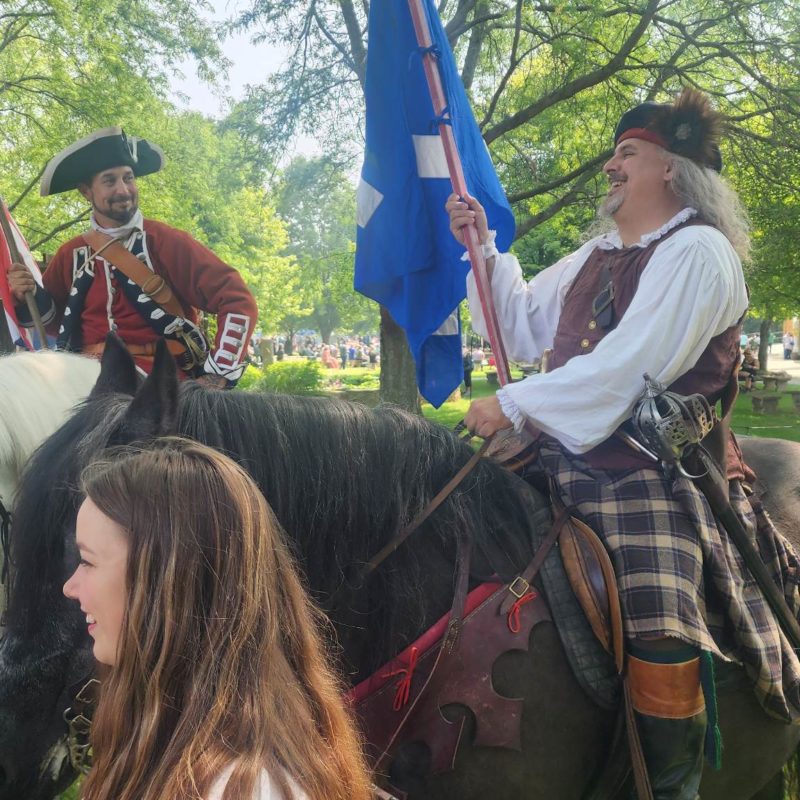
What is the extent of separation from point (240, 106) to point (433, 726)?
9.62 m

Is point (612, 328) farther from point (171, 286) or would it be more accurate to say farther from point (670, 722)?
point (171, 286)

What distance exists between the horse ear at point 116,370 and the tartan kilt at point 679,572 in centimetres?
132

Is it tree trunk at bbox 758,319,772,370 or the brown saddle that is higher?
the brown saddle

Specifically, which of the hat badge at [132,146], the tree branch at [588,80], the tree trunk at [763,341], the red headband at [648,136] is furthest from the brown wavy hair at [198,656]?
the tree trunk at [763,341]

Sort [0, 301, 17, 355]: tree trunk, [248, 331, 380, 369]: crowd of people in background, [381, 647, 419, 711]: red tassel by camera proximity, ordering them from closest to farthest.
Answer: [381, 647, 419, 711]: red tassel < [0, 301, 17, 355]: tree trunk < [248, 331, 380, 369]: crowd of people in background

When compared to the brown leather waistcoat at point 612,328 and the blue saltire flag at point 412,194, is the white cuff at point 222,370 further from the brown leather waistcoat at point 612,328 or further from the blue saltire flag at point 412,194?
the brown leather waistcoat at point 612,328

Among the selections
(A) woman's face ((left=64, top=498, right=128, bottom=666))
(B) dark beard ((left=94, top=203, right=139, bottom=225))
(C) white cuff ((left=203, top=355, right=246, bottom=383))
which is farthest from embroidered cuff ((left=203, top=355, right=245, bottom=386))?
(A) woman's face ((left=64, top=498, right=128, bottom=666))

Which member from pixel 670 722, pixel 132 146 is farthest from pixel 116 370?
pixel 132 146

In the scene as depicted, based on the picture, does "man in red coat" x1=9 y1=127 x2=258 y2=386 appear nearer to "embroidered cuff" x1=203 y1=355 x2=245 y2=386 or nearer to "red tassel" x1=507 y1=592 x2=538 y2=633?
"embroidered cuff" x1=203 y1=355 x2=245 y2=386

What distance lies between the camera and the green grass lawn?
41.6 ft

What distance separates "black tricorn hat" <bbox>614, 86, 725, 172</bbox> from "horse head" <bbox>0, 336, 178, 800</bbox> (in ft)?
5.97

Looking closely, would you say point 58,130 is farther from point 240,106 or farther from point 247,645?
point 247,645

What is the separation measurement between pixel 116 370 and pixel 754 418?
1588 cm

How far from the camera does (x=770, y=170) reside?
823 cm
